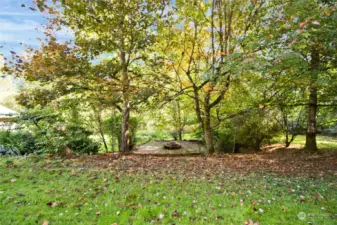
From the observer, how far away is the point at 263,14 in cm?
658

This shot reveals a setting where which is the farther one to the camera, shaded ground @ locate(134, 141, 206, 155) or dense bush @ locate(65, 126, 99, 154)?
shaded ground @ locate(134, 141, 206, 155)

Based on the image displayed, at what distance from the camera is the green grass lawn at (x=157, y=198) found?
103 inches

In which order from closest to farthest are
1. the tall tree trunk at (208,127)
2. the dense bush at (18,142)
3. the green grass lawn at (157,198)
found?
the green grass lawn at (157,198) < the dense bush at (18,142) < the tall tree trunk at (208,127)

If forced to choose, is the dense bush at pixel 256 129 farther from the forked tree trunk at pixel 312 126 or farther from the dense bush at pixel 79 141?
the dense bush at pixel 79 141

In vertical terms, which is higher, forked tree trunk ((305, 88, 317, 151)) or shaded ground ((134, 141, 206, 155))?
forked tree trunk ((305, 88, 317, 151))

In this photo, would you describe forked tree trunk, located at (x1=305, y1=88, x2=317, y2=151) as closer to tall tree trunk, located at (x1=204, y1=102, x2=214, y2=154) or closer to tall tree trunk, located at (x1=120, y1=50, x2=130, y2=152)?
tall tree trunk, located at (x1=204, y1=102, x2=214, y2=154)

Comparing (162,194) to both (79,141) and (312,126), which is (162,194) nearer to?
(79,141)

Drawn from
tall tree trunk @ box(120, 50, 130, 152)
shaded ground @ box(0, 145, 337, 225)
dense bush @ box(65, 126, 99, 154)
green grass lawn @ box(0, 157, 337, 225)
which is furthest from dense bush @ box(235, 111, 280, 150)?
dense bush @ box(65, 126, 99, 154)

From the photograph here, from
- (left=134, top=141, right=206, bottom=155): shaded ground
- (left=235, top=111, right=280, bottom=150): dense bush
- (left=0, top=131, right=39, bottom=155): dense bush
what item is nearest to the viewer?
(left=0, top=131, right=39, bottom=155): dense bush

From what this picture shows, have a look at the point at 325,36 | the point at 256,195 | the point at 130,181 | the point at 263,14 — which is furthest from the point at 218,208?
the point at 263,14

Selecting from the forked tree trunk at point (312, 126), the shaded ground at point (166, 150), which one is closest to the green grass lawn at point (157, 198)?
the forked tree trunk at point (312, 126)

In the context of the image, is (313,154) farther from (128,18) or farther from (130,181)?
(128,18)

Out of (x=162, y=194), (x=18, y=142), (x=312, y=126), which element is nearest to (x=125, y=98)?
(x=18, y=142)

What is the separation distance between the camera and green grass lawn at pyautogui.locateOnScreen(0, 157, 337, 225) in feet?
Result: 8.59
